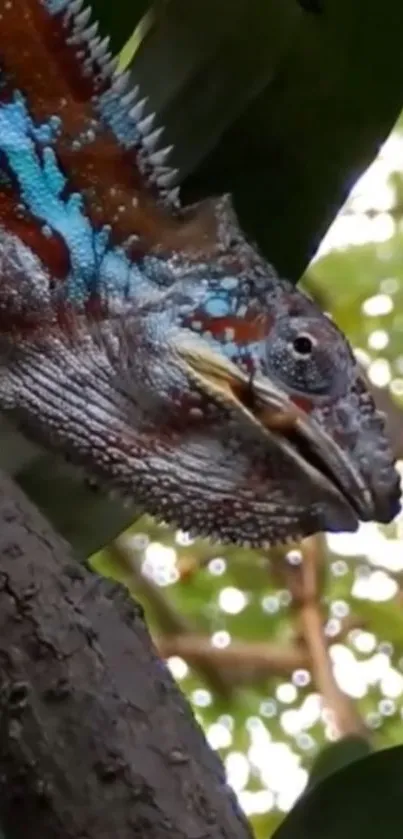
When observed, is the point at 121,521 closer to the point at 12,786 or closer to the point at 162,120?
the point at 162,120

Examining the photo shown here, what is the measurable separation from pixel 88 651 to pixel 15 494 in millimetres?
114

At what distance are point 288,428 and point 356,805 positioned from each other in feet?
1.12

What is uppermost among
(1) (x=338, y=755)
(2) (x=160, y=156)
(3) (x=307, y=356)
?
(2) (x=160, y=156)

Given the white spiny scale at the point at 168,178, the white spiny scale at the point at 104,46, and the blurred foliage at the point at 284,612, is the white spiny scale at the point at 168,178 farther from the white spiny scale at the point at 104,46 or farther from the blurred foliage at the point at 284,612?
A: the blurred foliage at the point at 284,612

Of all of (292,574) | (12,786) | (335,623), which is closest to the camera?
(12,786)

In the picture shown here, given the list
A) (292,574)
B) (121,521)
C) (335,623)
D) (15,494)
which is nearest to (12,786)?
(15,494)

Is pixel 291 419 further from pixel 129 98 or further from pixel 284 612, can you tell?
pixel 284 612

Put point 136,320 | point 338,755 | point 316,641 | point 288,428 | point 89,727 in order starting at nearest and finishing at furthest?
point 89,727 < point 338,755 < point 288,428 < point 136,320 < point 316,641

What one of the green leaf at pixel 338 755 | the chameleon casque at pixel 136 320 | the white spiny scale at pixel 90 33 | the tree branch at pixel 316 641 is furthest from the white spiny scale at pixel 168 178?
the tree branch at pixel 316 641

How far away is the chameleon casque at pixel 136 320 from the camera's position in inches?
41.5

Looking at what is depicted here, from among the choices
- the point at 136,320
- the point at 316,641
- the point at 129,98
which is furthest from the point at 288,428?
the point at 316,641

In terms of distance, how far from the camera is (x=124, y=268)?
1.14m

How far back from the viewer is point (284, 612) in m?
2.33

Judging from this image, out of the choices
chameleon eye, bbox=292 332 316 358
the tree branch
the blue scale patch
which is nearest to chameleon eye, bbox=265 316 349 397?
chameleon eye, bbox=292 332 316 358
